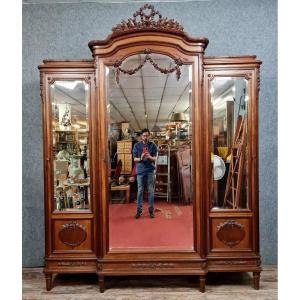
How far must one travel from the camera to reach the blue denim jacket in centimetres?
297

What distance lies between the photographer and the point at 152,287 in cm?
304

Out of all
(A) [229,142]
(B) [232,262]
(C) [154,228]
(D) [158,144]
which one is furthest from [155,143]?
(B) [232,262]

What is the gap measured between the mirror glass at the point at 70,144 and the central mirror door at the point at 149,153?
0.26 metres

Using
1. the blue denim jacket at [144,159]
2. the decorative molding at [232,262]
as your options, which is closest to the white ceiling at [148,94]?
the blue denim jacket at [144,159]

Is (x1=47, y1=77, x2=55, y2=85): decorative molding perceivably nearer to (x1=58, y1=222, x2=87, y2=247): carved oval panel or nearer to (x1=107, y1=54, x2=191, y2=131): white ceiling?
(x1=107, y1=54, x2=191, y2=131): white ceiling

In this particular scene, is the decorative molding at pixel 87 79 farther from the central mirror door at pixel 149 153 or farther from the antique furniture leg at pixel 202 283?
the antique furniture leg at pixel 202 283

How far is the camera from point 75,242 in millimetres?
2963

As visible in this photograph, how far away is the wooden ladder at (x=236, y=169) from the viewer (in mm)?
2975

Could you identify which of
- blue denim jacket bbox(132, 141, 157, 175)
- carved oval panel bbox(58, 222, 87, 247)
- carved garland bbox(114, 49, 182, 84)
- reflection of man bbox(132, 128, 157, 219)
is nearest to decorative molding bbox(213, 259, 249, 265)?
reflection of man bbox(132, 128, 157, 219)

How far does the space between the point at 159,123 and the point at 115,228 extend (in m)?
1.08

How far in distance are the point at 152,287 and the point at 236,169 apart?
142cm

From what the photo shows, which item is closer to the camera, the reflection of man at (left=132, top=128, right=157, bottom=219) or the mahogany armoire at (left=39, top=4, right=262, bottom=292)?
the mahogany armoire at (left=39, top=4, right=262, bottom=292)

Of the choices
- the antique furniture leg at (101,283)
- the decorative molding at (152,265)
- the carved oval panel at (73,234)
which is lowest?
the antique furniture leg at (101,283)

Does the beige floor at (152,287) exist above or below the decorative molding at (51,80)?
below
